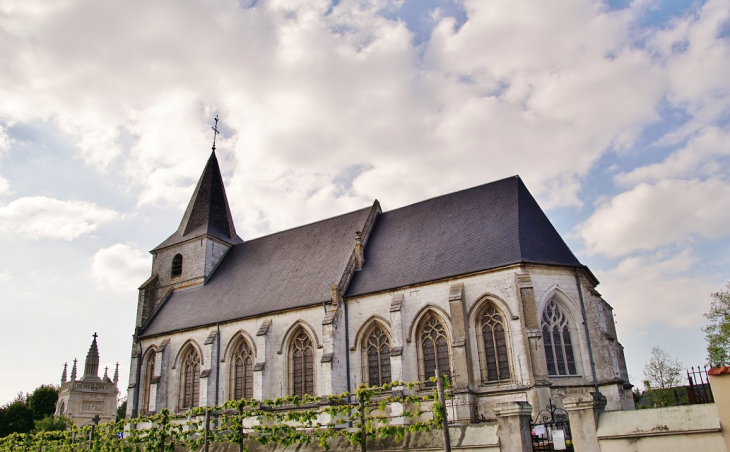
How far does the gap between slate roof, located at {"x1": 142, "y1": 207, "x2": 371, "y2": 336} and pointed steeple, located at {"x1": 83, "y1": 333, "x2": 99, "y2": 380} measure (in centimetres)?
1664

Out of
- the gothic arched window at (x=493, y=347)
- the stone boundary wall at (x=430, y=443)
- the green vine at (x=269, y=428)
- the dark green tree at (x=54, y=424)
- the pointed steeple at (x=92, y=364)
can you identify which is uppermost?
A: the pointed steeple at (x=92, y=364)

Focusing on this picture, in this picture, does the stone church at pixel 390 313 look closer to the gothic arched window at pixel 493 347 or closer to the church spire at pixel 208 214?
the gothic arched window at pixel 493 347

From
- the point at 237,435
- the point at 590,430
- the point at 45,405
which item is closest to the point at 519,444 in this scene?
the point at 590,430

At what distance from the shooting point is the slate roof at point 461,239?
2033cm

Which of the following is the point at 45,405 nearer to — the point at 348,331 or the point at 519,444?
the point at 348,331

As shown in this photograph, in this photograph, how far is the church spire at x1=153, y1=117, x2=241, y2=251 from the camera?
3198 centimetres

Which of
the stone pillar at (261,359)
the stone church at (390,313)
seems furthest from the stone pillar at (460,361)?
the stone pillar at (261,359)

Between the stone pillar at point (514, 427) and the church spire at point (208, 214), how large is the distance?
24.4 m

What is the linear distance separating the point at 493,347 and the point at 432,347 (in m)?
2.31

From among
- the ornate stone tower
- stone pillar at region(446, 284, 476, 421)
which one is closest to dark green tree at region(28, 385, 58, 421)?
the ornate stone tower

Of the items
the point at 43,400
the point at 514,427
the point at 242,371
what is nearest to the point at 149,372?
the point at 242,371

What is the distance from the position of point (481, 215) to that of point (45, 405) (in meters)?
43.1

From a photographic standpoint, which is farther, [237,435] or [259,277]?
[259,277]

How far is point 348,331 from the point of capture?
22125 millimetres
